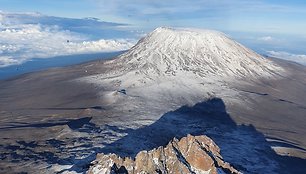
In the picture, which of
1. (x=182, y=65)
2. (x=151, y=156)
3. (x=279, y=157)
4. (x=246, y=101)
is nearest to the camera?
(x=151, y=156)

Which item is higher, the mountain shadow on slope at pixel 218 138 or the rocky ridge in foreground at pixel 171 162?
the rocky ridge in foreground at pixel 171 162

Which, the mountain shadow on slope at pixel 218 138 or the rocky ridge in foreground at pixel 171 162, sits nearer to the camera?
the rocky ridge in foreground at pixel 171 162

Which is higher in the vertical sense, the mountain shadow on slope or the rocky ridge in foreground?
the rocky ridge in foreground

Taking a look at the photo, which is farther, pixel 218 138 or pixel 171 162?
pixel 218 138

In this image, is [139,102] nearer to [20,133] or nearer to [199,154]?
[20,133]

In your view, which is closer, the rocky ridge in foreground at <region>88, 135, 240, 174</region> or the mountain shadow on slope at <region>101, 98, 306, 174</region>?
the rocky ridge in foreground at <region>88, 135, 240, 174</region>

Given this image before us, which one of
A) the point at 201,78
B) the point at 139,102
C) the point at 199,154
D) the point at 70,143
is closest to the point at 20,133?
the point at 70,143

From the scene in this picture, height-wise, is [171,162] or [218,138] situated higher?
[171,162]

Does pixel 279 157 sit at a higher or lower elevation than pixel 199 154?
lower
